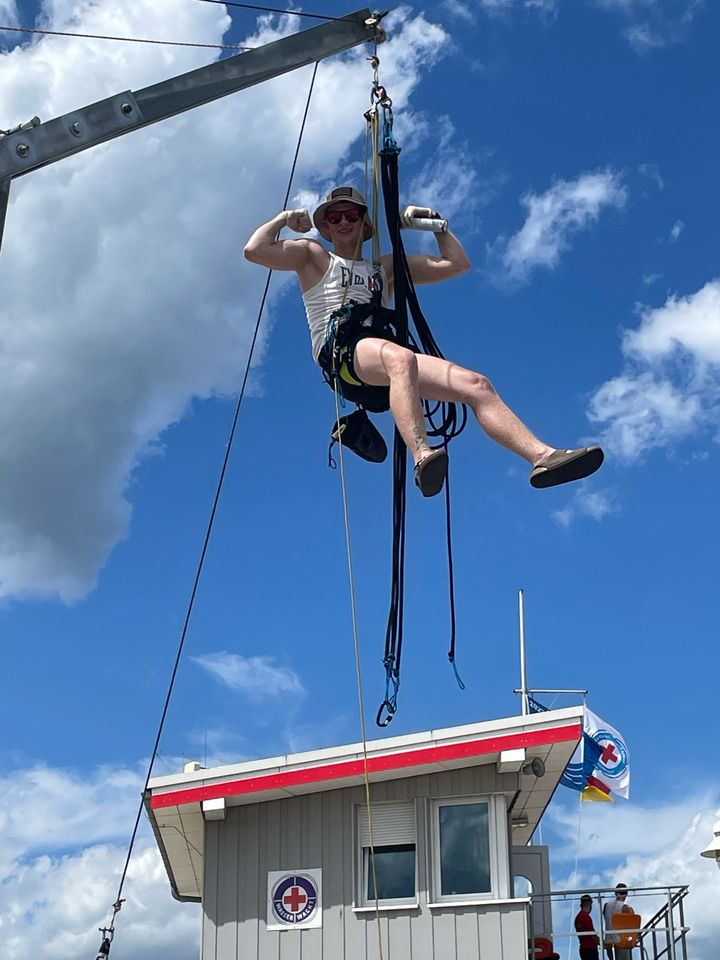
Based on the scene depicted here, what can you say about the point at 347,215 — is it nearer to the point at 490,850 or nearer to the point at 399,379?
the point at 399,379

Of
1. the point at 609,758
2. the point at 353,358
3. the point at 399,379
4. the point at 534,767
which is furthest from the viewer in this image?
the point at 609,758

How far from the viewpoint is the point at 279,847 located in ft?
41.1

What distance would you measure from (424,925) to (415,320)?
6.24m

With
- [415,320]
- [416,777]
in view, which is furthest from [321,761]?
[415,320]

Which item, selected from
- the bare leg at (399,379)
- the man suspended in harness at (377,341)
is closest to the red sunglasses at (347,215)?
the man suspended in harness at (377,341)

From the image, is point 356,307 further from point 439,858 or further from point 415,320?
point 439,858

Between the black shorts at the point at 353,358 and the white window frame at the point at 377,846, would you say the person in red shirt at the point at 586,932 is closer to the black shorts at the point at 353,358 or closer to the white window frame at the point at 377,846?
the white window frame at the point at 377,846

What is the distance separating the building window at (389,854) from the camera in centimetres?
1212

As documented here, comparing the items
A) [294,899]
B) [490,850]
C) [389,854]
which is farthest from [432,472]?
[294,899]

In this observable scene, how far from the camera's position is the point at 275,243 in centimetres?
831

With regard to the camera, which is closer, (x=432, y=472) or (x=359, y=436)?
(x=432, y=472)

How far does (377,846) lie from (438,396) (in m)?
6.10

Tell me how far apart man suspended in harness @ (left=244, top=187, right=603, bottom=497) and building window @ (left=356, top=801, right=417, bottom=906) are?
523 centimetres

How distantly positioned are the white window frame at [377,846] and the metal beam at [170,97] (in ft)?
22.9
